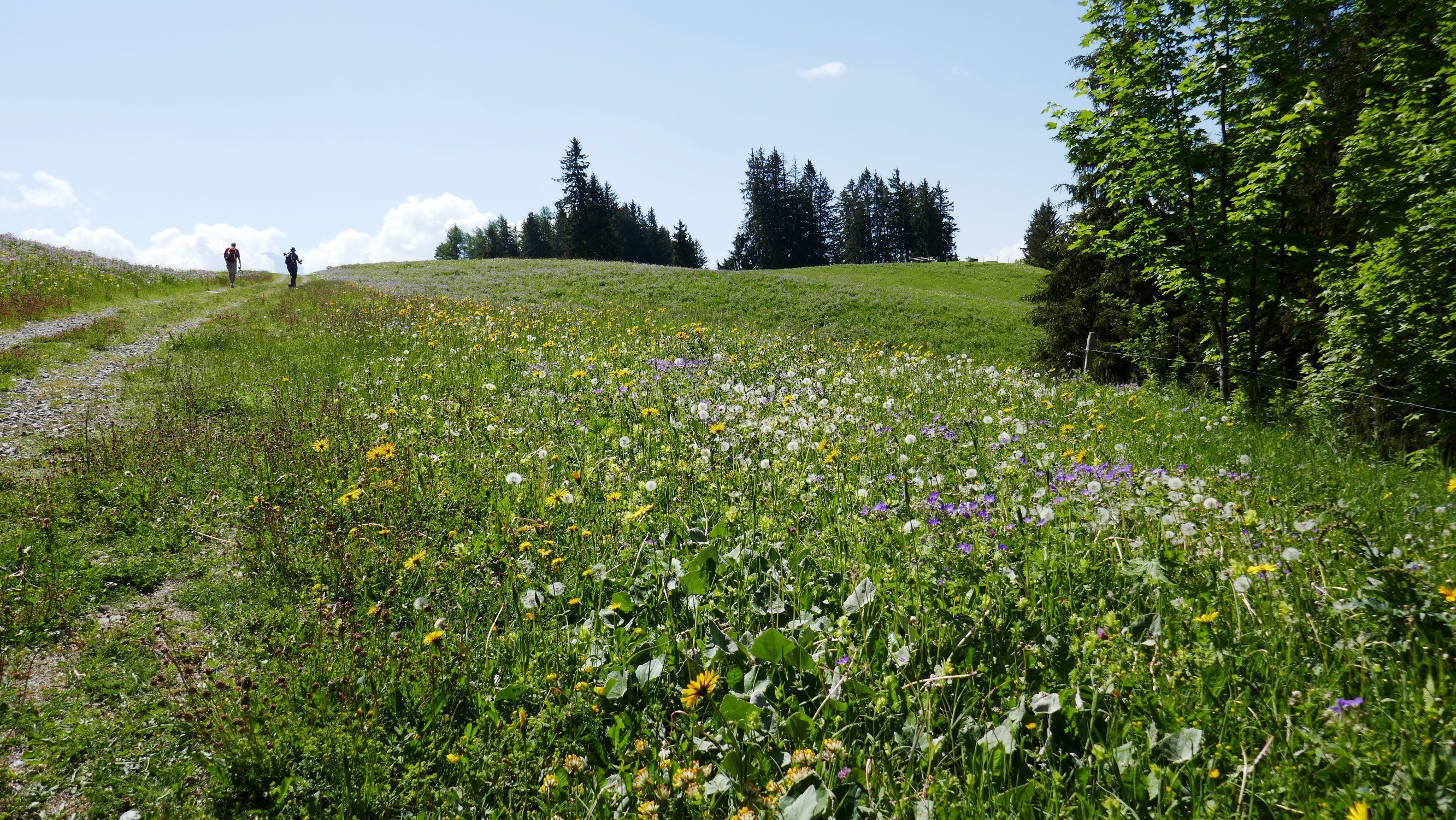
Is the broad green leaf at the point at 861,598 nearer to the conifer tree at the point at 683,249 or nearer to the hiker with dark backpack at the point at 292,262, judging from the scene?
the hiker with dark backpack at the point at 292,262

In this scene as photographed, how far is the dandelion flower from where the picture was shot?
2.34m

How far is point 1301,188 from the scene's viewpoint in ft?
34.0

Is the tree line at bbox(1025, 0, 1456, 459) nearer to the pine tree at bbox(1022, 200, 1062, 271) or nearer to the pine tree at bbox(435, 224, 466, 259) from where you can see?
the pine tree at bbox(1022, 200, 1062, 271)

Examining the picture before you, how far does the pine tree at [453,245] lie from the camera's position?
118312 mm

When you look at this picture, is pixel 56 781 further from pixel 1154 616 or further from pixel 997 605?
pixel 1154 616

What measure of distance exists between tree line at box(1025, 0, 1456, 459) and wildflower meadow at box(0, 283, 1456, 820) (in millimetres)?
2974

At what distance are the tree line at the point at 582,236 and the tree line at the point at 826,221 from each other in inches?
379

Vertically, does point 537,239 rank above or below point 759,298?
→ above

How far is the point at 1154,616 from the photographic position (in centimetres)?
262

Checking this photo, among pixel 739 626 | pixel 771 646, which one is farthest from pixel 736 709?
pixel 739 626

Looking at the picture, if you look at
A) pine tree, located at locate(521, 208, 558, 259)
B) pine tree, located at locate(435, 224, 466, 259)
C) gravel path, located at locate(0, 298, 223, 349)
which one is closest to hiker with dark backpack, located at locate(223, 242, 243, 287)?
gravel path, located at locate(0, 298, 223, 349)

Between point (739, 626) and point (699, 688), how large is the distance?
2.00 ft

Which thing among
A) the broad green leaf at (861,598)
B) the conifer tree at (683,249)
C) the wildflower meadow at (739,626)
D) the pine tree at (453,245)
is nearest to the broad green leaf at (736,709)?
the wildflower meadow at (739,626)

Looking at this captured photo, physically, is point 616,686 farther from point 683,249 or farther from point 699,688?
point 683,249
